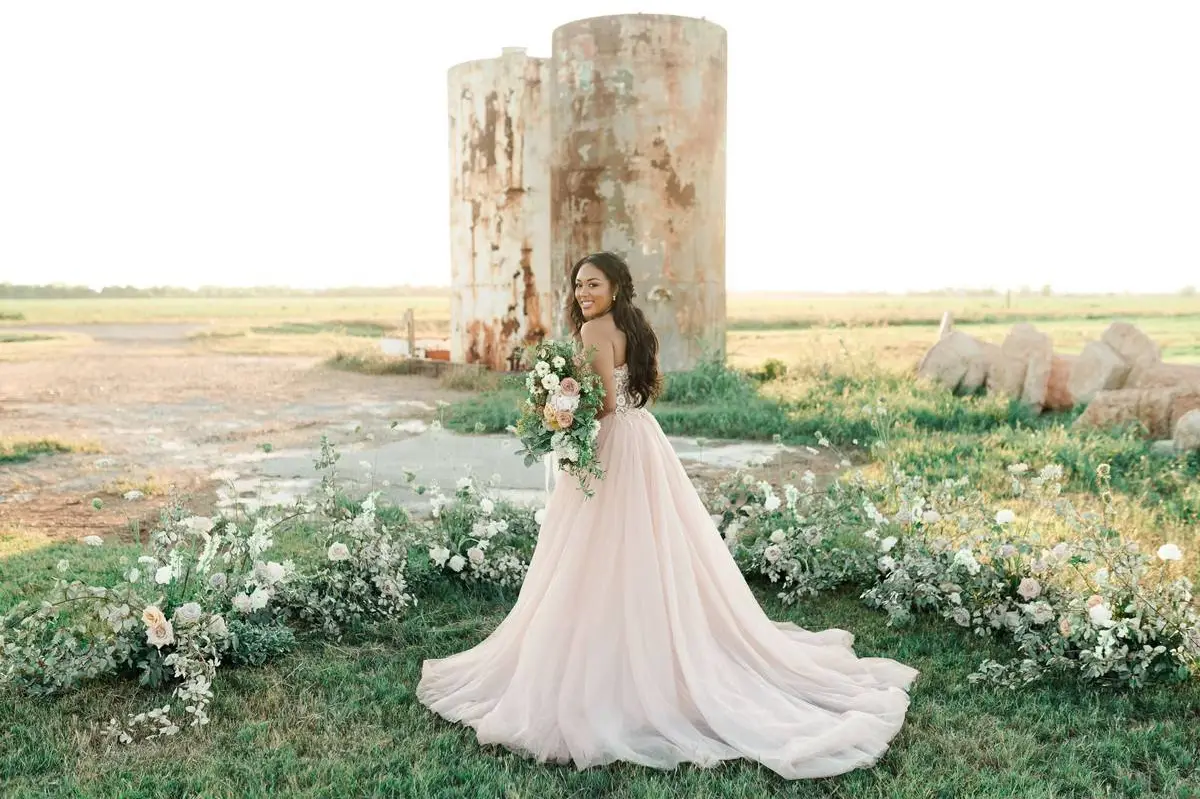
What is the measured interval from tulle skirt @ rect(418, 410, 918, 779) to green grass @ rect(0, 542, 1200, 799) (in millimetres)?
108

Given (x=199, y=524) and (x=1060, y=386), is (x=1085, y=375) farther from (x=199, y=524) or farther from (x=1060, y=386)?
(x=199, y=524)

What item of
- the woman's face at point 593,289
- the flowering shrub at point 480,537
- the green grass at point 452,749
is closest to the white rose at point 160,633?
the green grass at point 452,749

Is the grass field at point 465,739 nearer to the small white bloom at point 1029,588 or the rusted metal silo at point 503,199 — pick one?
the small white bloom at point 1029,588

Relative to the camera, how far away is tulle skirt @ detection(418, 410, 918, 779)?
367cm

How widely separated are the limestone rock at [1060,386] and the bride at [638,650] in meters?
9.10

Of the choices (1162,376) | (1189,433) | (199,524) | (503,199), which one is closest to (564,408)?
(199,524)

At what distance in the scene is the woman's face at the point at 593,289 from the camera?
4.04 m

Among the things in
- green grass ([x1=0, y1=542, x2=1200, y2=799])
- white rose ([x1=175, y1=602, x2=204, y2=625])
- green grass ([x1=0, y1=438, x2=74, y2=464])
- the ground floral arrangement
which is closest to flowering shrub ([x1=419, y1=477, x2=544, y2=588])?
the ground floral arrangement

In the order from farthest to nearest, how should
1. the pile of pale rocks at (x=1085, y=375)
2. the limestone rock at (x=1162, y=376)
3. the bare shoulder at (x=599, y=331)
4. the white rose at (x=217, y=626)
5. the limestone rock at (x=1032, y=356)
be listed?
the limestone rock at (x=1032, y=356) < the limestone rock at (x=1162, y=376) < the pile of pale rocks at (x=1085, y=375) < the white rose at (x=217, y=626) < the bare shoulder at (x=599, y=331)

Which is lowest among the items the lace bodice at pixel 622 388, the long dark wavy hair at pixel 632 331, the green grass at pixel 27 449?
the green grass at pixel 27 449

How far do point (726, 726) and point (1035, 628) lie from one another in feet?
6.70

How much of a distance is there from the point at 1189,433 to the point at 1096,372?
3.23m

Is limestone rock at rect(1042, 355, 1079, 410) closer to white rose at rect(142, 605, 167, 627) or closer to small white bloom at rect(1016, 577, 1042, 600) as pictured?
small white bloom at rect(1016, 577, 1042, 600)

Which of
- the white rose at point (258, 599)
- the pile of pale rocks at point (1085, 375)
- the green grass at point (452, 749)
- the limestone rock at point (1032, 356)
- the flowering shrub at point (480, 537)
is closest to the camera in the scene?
the green grass at point (452, 749)
